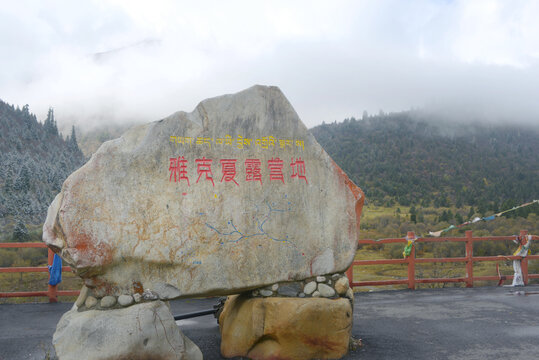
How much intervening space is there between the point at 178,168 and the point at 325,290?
213cm

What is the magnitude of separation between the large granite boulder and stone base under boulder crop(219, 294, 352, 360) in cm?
31

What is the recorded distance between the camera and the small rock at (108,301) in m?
4.29

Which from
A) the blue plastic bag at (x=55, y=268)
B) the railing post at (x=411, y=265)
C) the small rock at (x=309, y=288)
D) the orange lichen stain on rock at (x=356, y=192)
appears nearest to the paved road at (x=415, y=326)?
the railing post at (x=411, y=265)

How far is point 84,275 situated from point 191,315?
2.50 metres

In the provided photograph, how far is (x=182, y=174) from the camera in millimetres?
4656

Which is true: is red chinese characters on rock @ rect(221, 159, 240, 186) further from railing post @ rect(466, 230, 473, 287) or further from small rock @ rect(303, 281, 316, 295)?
railing post @ rect(466, 230, 473, 287)

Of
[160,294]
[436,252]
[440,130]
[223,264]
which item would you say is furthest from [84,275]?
[440,130]

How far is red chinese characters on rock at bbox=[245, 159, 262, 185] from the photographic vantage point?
4.94 metres

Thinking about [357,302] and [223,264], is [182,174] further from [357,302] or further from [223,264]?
[357,302]

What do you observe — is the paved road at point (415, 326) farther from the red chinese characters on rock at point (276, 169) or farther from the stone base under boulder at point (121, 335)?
the red chinese characters on rock at point (276, 169)

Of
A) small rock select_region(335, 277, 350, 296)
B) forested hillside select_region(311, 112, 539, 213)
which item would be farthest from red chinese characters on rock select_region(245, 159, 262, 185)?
forested hillside select_region(311, 112, 539, 213)

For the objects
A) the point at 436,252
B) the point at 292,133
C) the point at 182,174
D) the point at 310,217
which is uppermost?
the point at 292,133

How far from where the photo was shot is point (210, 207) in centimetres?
472

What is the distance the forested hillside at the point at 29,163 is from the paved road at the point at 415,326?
1291 centimetres
